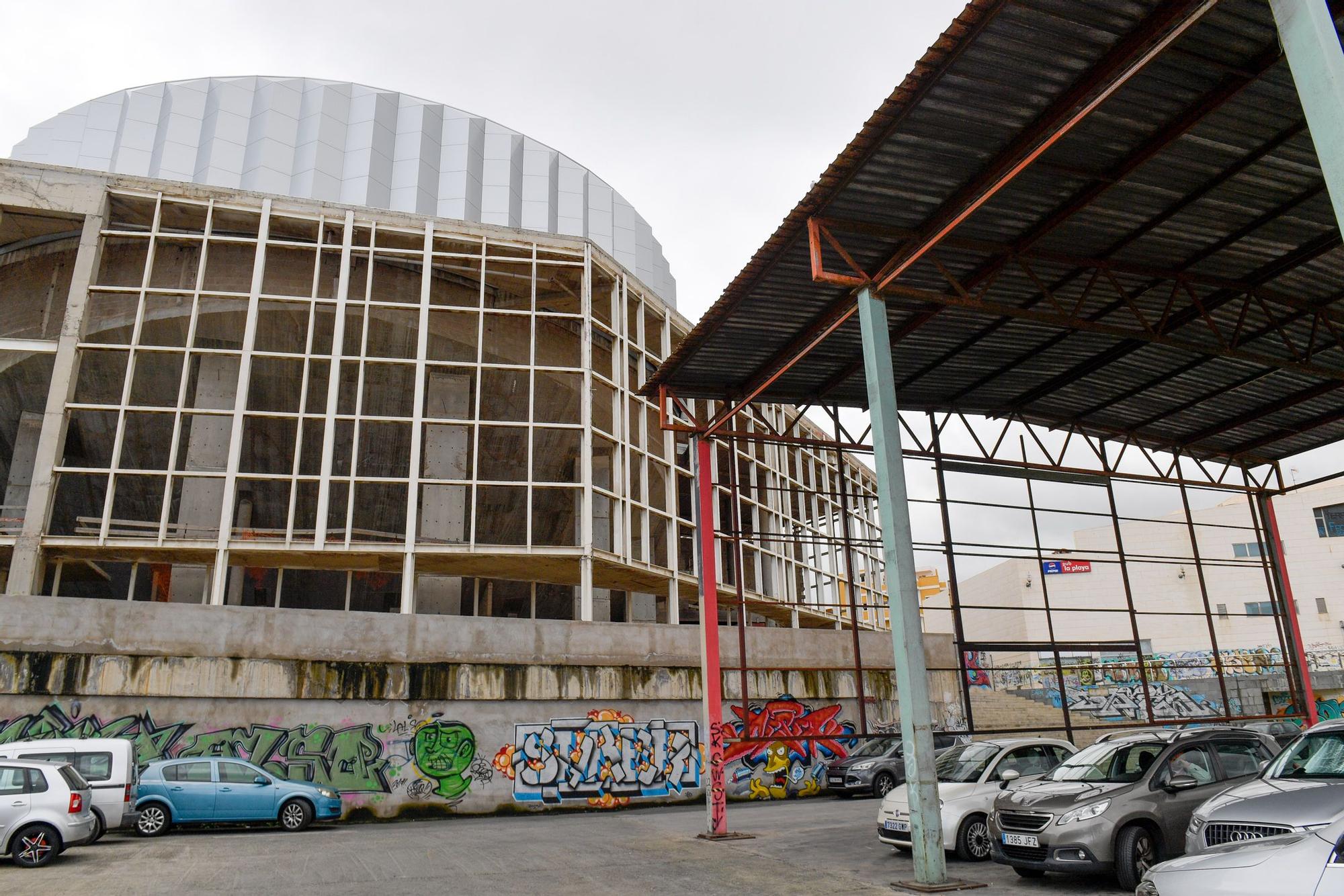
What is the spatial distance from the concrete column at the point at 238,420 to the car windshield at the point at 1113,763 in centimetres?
2055

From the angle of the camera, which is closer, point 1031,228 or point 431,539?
point 1031,228

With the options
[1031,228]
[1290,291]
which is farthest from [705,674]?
[1290,291]

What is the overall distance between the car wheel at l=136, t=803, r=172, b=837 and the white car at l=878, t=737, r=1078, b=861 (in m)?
11.9

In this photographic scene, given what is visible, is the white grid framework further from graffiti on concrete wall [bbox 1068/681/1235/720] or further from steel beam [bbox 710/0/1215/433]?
steel beam [bbox 710/0/1215/433]

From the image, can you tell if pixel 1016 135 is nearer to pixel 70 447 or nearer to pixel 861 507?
pixel 70 447

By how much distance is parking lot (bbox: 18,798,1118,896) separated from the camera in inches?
366

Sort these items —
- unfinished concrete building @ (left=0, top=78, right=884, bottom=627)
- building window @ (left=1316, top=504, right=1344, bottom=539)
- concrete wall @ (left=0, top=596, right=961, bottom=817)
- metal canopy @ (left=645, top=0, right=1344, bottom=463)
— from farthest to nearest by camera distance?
building window @ (left=1316, top=504, right=1344, bottom=539), unfinished concrete building @ (left=0, top=78, right=884, bottom=627), concrete wall @ (left=0, top=596, right=961, bottom=817), metal canopy @ (left=645, top=0, right=1344, bottom=463)

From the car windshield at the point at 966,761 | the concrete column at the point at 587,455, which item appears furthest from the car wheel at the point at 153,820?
the car windshield at the point at 966,761

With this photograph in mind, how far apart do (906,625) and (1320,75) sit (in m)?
6.15

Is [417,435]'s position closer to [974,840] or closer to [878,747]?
[878,747]

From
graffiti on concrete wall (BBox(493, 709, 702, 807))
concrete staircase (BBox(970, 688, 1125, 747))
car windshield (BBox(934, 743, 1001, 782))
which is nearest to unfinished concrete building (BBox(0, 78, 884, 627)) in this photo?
graffiti on concrete wall (BBox(493, 709, 702, 807))

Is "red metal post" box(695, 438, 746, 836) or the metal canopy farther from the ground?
the metal canopy

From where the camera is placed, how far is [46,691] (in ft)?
50.8

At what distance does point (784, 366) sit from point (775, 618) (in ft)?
82.0
